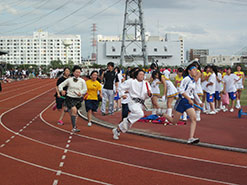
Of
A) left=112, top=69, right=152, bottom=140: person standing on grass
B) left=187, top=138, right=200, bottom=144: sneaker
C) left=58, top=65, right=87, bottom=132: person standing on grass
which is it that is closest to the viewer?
left=187, top=138, right=200, bottom=144: sneaker

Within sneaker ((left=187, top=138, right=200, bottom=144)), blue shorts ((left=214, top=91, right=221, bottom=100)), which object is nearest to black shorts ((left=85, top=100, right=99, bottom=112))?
sneaker ((left=187, top=138, right=200, bottom=144))

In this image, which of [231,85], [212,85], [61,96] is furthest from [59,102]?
[231,85]

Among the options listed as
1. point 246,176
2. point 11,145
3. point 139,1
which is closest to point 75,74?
point 11,145

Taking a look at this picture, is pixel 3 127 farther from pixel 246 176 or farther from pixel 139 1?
pixel 139 1

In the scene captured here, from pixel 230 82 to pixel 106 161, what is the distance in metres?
9.66

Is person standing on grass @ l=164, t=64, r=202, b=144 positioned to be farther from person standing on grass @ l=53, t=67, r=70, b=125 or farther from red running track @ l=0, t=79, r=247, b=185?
person standing on grass @ l=53, t=67, r=70, b=125

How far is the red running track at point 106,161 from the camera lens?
20.1 ft

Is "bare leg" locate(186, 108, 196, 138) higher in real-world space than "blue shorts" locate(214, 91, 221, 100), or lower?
lower

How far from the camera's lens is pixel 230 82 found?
15531 millimetres

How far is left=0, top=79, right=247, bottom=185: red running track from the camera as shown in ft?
20.1

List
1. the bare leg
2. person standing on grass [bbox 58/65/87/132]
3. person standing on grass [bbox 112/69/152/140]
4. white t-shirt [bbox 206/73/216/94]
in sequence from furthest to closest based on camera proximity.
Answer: white t-shirt [bbox 206/73/216/94] < person standing on grass [bbox 58/65/87/132] < person standing on grass [bbox 112/69/152/140] < the bare leg

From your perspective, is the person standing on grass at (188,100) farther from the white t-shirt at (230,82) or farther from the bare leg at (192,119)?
the white t-shirt at (230,82)

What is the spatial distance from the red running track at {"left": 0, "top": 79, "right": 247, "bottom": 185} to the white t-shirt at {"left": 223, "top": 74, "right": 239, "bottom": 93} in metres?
6.83

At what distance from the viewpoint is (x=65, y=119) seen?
1383 cm
